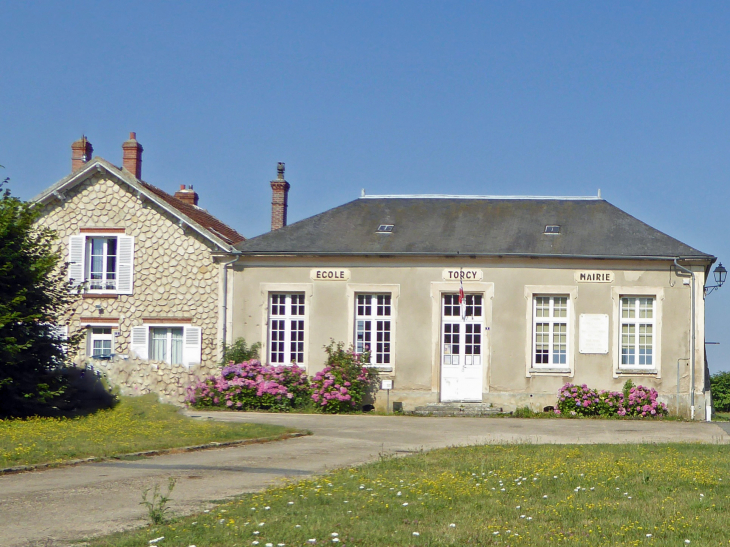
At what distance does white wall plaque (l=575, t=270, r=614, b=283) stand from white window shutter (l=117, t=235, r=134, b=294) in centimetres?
1128

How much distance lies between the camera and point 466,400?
21859 millimetres

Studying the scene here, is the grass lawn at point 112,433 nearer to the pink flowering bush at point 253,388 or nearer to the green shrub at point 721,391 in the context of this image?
the pink flowering bush at point 253,388

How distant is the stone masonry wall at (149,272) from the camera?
74.4 ft

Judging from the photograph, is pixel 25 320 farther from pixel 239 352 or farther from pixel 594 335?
pixel 594 335

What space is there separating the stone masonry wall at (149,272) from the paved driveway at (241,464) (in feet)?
10.3

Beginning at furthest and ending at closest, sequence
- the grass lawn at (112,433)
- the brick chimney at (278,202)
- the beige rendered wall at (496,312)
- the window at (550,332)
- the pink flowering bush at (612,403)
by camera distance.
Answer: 1. the brick chimney at (278,202)
2. the window at (550,332)
3. the beige rendered wall at (496,312)
4. the pink flowering bush at (612,403)
5. the grass lawn at (112,433)

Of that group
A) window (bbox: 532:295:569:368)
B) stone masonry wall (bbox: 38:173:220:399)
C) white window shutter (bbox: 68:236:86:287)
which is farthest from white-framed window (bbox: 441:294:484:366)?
white window shutter (bbox: 68:236:86:287)

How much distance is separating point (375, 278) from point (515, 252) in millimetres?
3500

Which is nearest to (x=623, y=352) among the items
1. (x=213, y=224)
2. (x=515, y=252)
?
(x=515, y=252)

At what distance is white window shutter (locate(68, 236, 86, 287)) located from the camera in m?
23.2

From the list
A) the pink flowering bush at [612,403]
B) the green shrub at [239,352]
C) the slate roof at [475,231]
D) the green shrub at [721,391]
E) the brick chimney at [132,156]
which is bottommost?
the green shrub at [721,391]

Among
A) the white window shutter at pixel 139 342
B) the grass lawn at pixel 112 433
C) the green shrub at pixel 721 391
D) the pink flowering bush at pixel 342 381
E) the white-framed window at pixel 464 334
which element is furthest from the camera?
the green shrub at pixel 721 391

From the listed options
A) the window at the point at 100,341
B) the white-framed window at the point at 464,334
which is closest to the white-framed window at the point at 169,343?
the window at the point at 100,341

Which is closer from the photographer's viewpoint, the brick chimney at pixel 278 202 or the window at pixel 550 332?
the window at pixel 550 332
